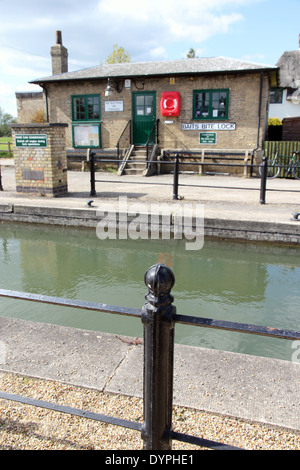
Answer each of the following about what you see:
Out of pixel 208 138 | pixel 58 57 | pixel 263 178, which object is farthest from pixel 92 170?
pixel 58 57

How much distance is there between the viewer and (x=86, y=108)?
17.0 meters

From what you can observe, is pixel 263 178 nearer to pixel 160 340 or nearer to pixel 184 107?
pixel 160 340

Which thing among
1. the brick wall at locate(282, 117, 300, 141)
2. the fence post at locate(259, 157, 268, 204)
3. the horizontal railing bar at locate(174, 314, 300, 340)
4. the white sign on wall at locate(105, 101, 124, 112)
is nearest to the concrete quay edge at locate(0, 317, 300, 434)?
the horizontal railing bar at locate(174, 314, 300, 340)

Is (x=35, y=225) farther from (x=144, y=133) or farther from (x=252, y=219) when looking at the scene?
(x=144, y=133)

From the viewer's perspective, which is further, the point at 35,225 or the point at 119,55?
the point at 119,55

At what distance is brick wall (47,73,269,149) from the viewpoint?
14883mm

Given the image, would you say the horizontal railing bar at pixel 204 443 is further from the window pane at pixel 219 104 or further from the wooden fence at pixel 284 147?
the window pane at pixel 219 104

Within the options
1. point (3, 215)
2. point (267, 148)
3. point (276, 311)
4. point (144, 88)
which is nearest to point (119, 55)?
point (144, 88)

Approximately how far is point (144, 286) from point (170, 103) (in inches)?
480

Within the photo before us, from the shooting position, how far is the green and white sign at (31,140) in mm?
8922

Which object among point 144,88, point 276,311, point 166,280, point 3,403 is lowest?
point 276,311

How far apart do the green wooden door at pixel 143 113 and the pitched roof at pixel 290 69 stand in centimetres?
1933

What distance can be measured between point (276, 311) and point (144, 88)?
13692 mm
